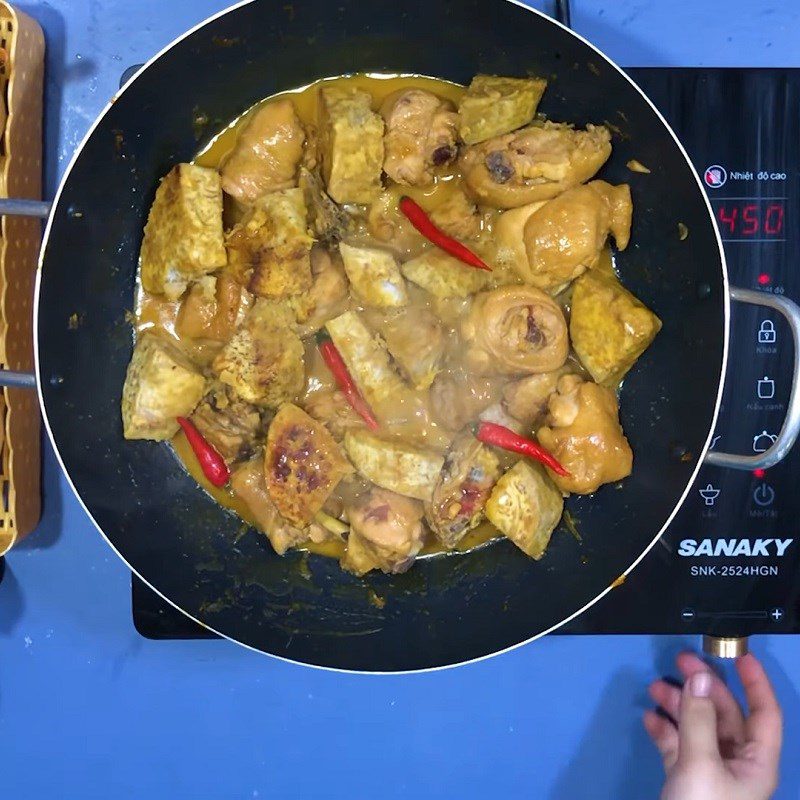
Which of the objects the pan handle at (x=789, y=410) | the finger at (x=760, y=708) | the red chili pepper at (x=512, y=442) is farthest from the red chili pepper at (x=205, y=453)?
the finger at (x=760, y=708)

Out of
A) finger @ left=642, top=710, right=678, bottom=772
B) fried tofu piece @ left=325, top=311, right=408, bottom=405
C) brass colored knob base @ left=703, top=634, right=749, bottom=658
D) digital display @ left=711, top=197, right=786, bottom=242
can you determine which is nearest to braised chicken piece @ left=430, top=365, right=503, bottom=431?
fried tofu piece @ left=325, top=311, right=408, bottom=405

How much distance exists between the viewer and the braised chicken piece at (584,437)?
1.64 metres

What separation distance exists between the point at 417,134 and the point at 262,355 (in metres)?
0.57

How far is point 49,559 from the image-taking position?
6.27 feet

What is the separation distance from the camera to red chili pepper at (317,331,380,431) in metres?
1.71

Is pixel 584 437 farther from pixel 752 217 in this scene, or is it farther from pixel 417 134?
pixel 417 134

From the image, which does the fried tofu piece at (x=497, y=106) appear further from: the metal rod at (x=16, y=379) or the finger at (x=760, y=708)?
the finger at (x=760, y=708)

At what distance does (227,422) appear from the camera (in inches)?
66.9

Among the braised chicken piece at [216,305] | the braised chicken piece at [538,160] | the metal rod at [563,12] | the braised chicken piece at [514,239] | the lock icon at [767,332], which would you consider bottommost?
the lock icon at [767,332]

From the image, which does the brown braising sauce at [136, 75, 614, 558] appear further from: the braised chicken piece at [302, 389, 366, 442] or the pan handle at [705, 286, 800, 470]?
the pan handle at [705, 286, 800, 470]

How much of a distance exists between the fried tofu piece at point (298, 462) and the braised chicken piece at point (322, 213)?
382 millimetres

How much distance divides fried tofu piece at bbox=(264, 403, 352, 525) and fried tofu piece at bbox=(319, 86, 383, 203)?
49 cm

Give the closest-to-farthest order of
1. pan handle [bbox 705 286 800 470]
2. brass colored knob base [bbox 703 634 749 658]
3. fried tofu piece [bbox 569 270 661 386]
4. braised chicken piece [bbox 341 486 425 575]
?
1. pan handle [bbox 705 286 800 470]
2. fried tofu piece [bbox 569 270 661 386]
3. braised chicken piece [bbox 341 486 425 575]
4. brass colored knob base [bbox 703 634 749 658]

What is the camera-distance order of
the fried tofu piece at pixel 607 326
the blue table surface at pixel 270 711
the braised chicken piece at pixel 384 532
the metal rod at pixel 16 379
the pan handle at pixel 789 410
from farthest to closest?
1. the blue table surface at pixel 270 711
2. the braised chicken piece at pixel 384 532
3. the fried tofu piece at pixel 607 326
4. the metal rod at pixel 16 379
5. the pan handle at pixel 789 410
